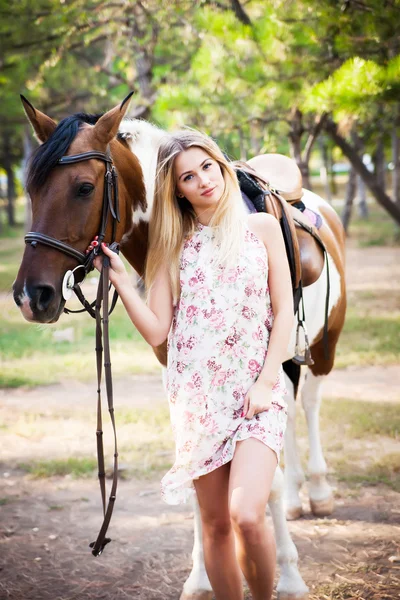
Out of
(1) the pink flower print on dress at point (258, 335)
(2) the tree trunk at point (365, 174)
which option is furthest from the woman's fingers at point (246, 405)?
(2) the tree trunk at point (365, 174)

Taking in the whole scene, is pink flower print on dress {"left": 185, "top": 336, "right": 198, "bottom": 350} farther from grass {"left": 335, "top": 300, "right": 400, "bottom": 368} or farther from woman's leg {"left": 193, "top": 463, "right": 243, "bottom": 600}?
grass {"left": 335, "top": 300, "right": 400, "bottom": 368}

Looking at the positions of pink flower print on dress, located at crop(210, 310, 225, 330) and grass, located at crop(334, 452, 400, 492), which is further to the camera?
grass, located at crop(334, 452, 400, 492)

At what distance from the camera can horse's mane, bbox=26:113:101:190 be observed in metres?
2.49

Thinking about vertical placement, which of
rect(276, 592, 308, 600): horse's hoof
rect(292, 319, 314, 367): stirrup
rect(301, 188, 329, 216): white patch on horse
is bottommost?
rect(276, 592, 308, 600): horse's hoof

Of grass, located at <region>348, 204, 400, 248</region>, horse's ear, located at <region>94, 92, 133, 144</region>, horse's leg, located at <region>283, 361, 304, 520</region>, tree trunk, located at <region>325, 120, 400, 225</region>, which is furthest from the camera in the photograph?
grass, located at <region>348, 204, 400, 248</region>

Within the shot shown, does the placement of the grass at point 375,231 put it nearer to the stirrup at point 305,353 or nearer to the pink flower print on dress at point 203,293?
the stirrup at point 305,353

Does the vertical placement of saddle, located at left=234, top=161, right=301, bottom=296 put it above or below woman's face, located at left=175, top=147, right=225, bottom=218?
below

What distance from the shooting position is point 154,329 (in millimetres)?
2525

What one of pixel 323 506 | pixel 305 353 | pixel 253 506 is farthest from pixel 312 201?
pixel 253 506

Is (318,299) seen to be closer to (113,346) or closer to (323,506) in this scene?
(323,506)

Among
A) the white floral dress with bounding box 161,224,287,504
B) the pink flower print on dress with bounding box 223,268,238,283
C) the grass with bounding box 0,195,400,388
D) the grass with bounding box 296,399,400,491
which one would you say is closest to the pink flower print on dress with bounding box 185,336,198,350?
the white floral dress with bounding box 161,224,287,504

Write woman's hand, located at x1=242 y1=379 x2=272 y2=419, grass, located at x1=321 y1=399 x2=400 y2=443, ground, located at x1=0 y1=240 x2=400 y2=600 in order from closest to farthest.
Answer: woman's hand, located at x1=242 y1=379 x2=272 y2=419, ground, located at x1=0 y1=240 x2=400 y2=600, grass, located at x1=321 y1=399 x2=400 y2=443

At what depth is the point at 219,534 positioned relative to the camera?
2.48m

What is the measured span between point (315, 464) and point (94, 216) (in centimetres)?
227
